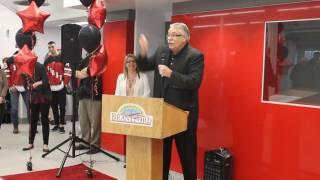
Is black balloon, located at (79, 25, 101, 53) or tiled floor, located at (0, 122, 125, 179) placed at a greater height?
black balloon, located at (79, 25, 101, 53)

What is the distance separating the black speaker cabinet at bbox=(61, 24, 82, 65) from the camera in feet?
15.5

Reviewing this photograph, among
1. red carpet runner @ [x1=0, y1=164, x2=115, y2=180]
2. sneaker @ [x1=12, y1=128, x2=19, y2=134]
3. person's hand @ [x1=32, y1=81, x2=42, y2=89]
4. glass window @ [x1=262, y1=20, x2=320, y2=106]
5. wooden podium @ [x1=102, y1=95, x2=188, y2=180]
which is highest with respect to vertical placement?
glass window @ [x1=262, y1=20, x2=320, y2=106]

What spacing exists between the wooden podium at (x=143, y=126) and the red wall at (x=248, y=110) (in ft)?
4.15

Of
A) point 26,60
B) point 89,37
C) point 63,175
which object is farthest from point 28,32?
point 63,175

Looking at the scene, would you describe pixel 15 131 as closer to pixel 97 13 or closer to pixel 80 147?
pixel 80 147

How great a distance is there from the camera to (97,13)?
4.44 meters

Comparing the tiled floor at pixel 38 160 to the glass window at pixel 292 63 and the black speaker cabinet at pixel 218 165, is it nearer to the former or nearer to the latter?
the black speaker cabinet at pixel 218 165

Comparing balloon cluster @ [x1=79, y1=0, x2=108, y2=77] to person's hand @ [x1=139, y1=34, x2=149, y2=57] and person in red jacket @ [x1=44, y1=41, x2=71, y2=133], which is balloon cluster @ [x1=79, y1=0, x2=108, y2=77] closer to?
person's hand @ [x1=139, y1=34, x2=149, y2=57]

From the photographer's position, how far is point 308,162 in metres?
3.52

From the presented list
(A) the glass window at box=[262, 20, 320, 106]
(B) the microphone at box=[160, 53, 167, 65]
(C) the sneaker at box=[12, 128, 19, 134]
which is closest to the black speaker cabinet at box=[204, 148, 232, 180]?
(A) the glass window at box=[262, 20, 320, 106]

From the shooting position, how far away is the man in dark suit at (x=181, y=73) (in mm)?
3001

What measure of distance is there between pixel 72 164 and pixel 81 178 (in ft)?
2.13

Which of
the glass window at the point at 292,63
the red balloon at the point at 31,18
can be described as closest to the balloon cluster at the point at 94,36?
the red balloon at the point at 31,18

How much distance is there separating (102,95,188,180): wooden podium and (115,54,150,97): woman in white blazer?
1.78m
